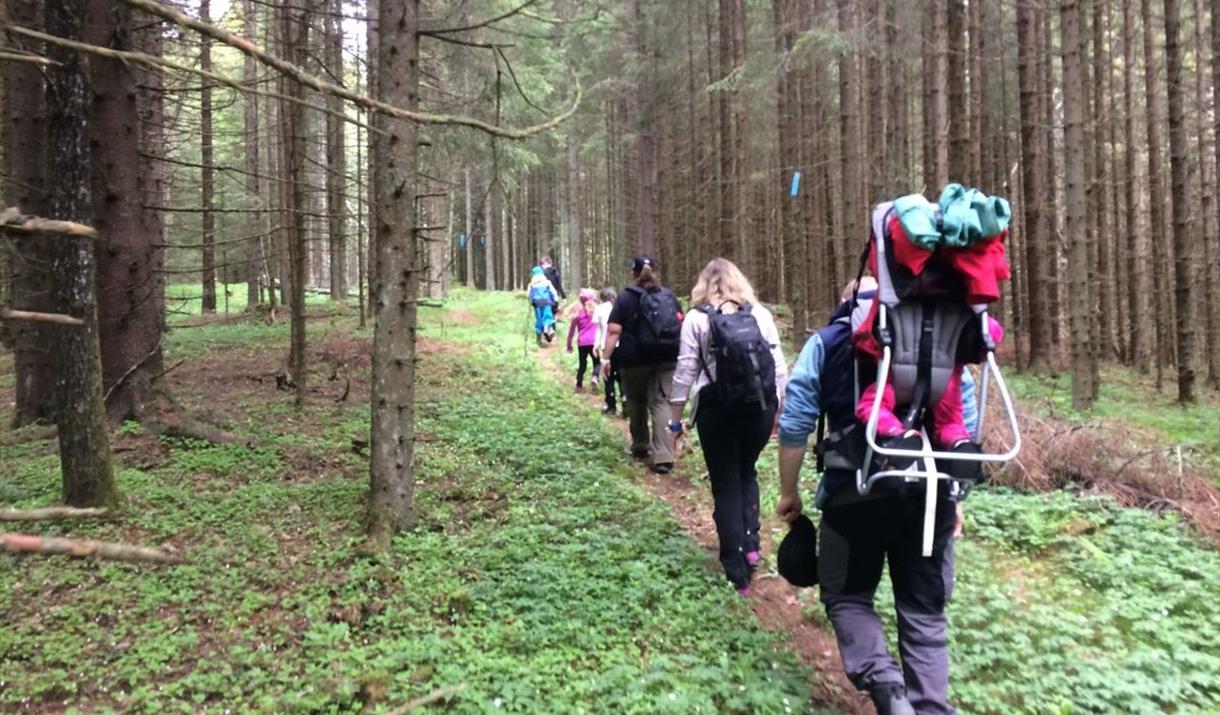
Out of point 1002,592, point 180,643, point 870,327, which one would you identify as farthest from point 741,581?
point 180,643

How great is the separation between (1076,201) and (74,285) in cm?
1227

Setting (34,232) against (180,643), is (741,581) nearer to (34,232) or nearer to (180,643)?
(180,643)

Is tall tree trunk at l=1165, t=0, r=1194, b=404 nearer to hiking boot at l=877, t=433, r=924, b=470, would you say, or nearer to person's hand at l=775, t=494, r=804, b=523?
person's hand at l=775, t=494, r=804, b=523

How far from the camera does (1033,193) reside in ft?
46.1

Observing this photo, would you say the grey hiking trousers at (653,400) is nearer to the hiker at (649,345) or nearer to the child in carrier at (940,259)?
the hiker at (649,345)

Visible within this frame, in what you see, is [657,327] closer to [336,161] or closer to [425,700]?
[425,700]

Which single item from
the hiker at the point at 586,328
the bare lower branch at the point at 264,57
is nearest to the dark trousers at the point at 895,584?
the bare lower branch at the point at 264,57

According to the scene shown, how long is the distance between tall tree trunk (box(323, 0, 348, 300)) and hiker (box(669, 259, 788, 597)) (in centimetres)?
261

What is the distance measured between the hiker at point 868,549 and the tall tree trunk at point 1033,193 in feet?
38.1

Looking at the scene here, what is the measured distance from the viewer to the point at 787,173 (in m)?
18.6

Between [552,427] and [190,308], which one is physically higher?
[190,308]

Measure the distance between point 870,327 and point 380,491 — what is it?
3645 millimetres

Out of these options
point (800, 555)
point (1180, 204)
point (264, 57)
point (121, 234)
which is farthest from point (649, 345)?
point (1180, 204)

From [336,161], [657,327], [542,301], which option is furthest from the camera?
[542,301]
